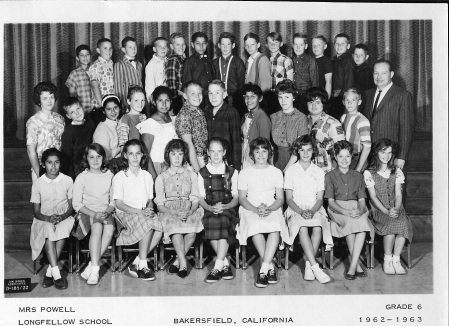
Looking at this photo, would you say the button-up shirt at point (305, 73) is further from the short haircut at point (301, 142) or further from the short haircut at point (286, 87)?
the short haircut at point (301, 142)

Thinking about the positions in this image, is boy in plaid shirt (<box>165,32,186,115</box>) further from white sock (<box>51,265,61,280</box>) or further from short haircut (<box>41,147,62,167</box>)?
white sock (<box>51,265,61,280</box>)

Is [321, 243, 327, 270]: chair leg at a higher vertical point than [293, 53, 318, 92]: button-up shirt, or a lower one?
lower

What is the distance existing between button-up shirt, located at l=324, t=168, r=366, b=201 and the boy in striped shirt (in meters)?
0.09

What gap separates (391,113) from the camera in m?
4.48

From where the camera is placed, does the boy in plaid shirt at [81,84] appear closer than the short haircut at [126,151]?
No

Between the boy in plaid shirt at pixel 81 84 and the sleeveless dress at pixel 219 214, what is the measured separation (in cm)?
72

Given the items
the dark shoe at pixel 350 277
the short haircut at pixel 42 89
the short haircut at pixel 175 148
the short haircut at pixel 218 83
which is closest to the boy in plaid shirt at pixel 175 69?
the short haircut at pixel 218 83

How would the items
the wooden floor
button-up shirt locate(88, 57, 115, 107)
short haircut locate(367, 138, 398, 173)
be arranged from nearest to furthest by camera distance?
the wooden floor, short haircut locate(367, 138, 398, 173), button-up shirt locate(88, 57, 115, 107)

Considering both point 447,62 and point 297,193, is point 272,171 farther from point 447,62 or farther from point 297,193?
point 447,62

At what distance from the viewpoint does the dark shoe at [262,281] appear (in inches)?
166

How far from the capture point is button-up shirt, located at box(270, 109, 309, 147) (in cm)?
445

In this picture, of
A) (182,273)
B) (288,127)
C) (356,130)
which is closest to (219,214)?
(182,273)

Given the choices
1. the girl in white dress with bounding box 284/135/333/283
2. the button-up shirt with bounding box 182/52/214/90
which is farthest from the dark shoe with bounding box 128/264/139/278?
the button-up shirt with bounding box 182/52/214/90

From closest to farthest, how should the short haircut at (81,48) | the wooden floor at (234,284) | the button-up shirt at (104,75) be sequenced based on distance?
the wooden floor at (234,284), the short haircut at (81,48), the button-up shirt at (104,75)
